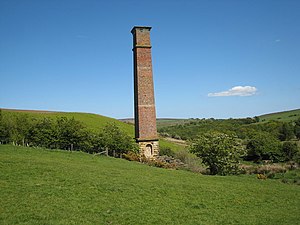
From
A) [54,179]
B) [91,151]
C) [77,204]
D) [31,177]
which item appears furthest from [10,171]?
[91,151]

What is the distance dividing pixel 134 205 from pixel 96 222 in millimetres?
2342

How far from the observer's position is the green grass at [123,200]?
9.77 metres

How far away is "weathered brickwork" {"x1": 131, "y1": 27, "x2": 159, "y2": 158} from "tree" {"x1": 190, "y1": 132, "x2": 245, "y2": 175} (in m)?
4.58

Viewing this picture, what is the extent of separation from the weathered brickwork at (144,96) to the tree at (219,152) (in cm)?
458

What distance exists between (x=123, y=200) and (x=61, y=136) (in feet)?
69.7

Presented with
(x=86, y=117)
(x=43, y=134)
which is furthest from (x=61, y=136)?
(x=86, y=117)

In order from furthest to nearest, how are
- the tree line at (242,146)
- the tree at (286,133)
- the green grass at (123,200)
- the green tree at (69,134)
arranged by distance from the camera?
the tree at (286,133) < the green tree at (69,134) < the tree line at (242,146) < the green grass at (123,200)

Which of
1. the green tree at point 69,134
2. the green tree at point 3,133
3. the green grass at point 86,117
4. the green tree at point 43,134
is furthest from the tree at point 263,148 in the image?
the green tree at point 3,133

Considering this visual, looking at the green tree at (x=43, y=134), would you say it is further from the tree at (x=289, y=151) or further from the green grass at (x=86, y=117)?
the tree at (x=289, y=151)

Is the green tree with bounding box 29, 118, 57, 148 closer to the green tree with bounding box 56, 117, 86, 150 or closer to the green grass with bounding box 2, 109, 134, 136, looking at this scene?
the green tree with bounding box 56, 117, 86, 150

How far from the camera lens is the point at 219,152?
25734mm

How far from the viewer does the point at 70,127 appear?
103 ft

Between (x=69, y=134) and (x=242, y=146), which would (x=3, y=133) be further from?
(x=242, y=146)

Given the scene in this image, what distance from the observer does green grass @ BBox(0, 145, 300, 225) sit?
9766 millimetres
